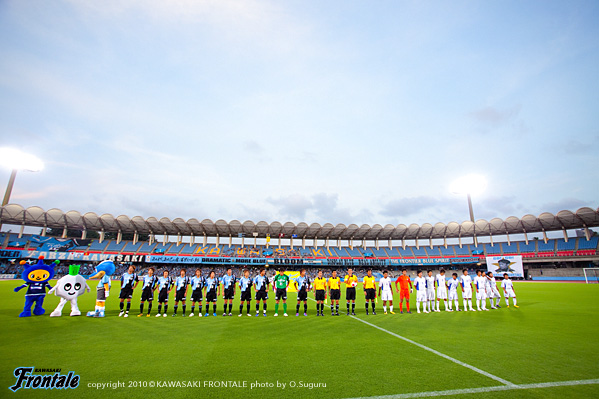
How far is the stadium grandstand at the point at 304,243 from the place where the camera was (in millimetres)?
45250

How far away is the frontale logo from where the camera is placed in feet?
14.3

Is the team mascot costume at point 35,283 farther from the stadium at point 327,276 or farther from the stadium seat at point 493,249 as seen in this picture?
the stadium seat at point 493,249

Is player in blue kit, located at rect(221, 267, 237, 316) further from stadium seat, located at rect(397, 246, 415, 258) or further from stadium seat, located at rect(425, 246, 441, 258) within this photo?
stadium seat, located at rect(425, 246, 441, 258)

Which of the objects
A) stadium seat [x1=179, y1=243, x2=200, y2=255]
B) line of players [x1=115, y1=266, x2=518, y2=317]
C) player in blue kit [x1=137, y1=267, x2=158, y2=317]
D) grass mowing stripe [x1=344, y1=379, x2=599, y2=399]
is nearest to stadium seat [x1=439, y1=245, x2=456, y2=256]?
line of players [x1=115, y1=266, x2=518, y2=317]

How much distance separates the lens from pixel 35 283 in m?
10.4

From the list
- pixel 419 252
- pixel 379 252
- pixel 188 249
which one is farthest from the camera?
pixel 379 252

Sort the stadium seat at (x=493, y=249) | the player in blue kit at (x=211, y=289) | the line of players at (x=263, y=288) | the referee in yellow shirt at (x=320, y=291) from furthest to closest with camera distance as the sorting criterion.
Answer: the stadium seat at (x=493, y=249) → the referee in yellow shirt at (x=320, y=291) → the player in blue kit at (x=211, y=289) → the line of players at (x=263, y=288)

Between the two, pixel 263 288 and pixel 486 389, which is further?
pixel 263 288

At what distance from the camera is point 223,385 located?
4.40 metres

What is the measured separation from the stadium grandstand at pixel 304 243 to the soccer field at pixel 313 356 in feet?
139

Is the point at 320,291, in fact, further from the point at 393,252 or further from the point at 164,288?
the point at 393,252

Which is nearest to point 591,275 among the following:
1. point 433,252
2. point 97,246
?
point 433,252

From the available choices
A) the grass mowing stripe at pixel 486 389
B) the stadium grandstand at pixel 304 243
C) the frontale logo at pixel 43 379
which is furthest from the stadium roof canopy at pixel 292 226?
the grass mowing stripe at pixel 486 389

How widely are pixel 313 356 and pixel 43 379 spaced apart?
4.93m
